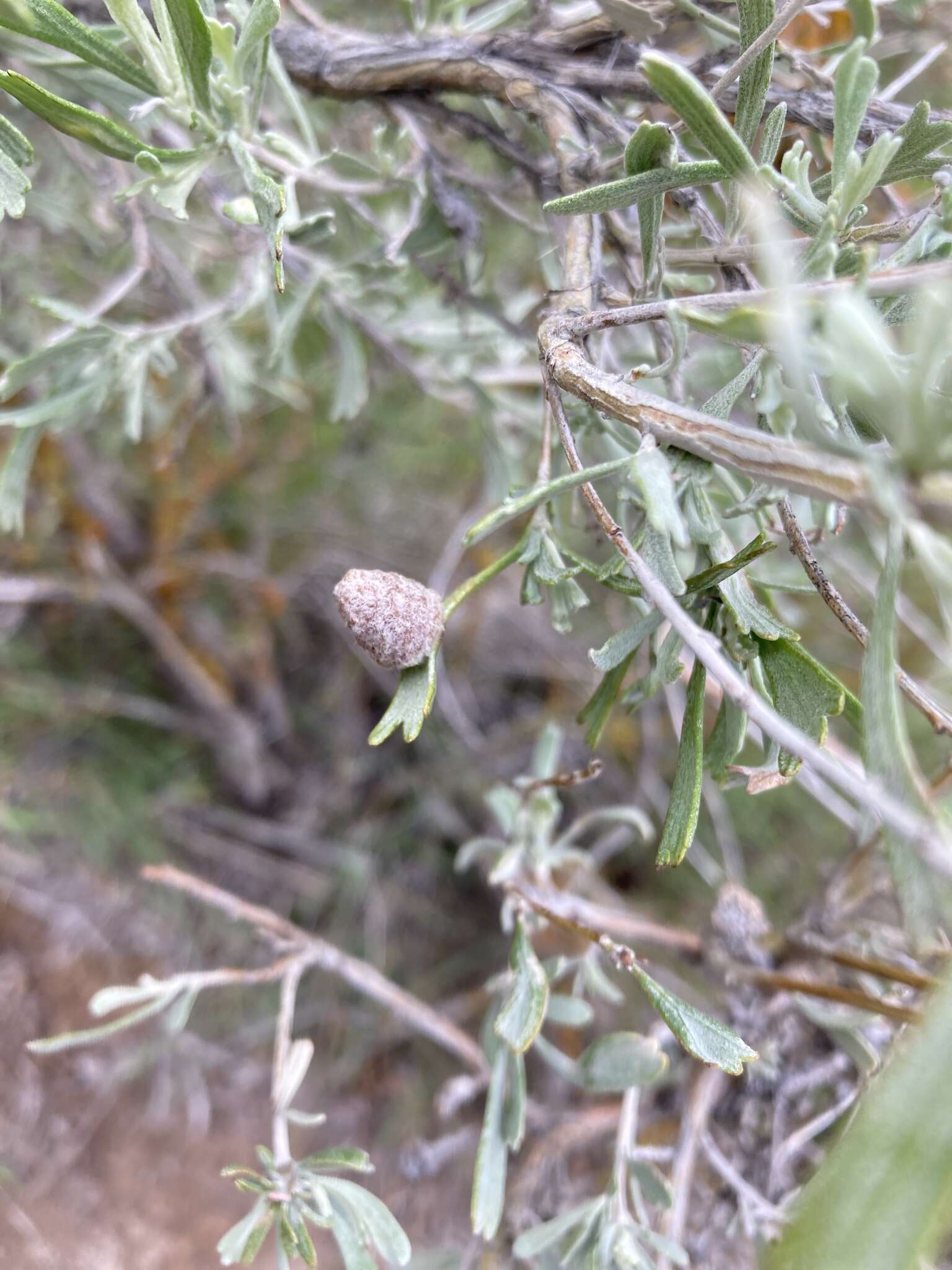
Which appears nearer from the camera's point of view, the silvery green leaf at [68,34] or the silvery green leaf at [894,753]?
the silvery green leaf at [894,753]

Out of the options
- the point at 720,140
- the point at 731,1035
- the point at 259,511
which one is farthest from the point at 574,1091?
the point at 720,140

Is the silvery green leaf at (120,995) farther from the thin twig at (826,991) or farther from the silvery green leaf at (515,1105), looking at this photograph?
the thin twig at (826,991)

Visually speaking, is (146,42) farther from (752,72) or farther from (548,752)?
(548,752)

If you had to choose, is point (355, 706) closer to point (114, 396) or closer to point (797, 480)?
point (114, 396)

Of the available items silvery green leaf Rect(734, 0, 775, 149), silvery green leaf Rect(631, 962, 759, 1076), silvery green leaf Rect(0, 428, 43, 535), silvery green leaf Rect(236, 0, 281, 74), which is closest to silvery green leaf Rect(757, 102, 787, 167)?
silvery green leaf Rect(734, 0, 775, 149)

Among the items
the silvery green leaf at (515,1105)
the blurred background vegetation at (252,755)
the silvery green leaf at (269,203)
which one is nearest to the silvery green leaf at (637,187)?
the silvery green leaf at (269,203)
